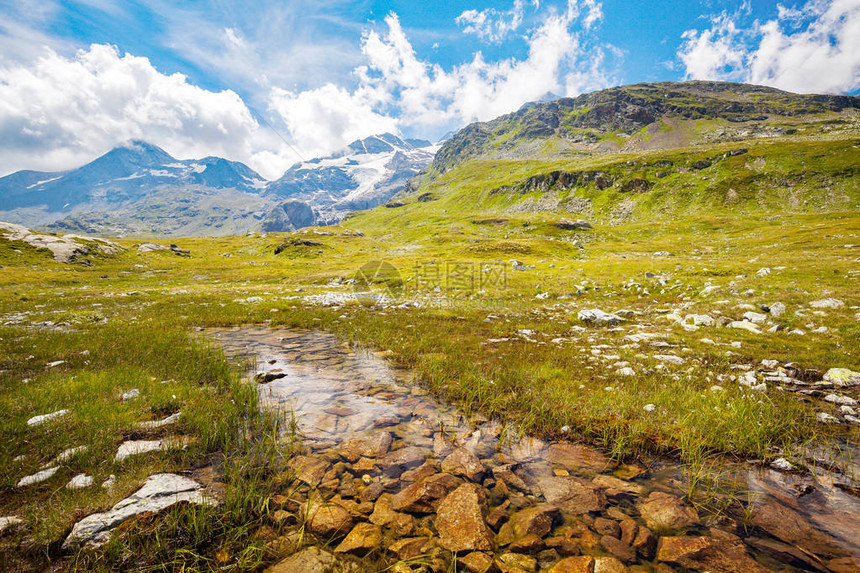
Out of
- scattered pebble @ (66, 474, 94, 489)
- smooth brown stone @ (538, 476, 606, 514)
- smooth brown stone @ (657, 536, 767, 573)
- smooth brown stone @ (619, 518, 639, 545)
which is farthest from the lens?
smooth brown stone @ (538, 476, 606, 514)

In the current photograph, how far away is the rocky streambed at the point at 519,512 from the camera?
4.09 metres

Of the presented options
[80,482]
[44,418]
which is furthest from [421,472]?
[44,418]

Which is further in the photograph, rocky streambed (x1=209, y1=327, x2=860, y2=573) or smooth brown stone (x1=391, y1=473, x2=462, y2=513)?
smooth brown stone (x1=391, y1=473, x2=462, y2=513)

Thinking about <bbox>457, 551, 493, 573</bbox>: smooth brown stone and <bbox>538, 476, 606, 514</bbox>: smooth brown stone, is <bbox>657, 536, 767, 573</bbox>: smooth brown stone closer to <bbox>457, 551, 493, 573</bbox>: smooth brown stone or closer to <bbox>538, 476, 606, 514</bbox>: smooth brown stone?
<bbox>538, 476, 606, 514</bbox>: smooth brown stone

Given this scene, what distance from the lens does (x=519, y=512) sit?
16.2 ft

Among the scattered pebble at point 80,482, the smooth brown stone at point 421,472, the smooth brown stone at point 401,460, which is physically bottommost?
the smooth brown stone at point 401,460

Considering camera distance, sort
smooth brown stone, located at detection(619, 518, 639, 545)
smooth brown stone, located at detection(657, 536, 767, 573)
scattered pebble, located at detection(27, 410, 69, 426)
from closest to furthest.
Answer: smooth brown stone, located at detection(657, 536, 767, 573)
smooth brown stone, located at detection(619, 518, 639, 545)
scattered pebble, located at detection(27, 410, 69, 426)

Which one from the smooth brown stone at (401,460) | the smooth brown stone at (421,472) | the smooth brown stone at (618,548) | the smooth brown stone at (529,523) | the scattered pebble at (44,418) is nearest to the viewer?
the smooth brown stone at (618,548)

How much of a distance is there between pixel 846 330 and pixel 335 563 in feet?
61.5

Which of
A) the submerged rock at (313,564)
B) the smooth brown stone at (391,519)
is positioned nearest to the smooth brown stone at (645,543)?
the smooth brown stone at (391,519)

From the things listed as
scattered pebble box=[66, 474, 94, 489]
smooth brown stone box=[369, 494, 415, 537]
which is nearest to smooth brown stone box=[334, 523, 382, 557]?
smooth brown stone box=[369, 494, 415, 537]

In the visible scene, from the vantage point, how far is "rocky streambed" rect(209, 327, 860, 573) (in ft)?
13.4

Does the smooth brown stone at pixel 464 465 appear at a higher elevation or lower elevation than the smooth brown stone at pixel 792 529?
lower

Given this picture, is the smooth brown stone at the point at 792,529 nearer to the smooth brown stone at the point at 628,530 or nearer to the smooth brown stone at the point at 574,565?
the smooth brown stone at the point at 628,530
